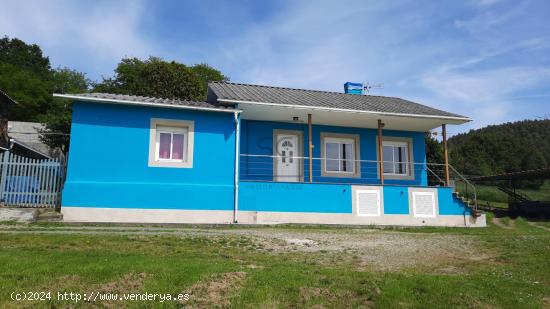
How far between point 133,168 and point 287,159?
6.25 meters

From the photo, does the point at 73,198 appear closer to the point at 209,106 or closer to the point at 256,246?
the point at 209,106

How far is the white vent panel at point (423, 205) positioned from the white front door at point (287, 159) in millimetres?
4515

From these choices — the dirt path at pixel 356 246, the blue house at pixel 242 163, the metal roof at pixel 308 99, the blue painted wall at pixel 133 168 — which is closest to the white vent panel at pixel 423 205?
the blue house at pixel 242 163

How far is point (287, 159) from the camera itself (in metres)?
17.7

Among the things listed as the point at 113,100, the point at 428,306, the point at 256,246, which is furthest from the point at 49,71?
the point at 428,306

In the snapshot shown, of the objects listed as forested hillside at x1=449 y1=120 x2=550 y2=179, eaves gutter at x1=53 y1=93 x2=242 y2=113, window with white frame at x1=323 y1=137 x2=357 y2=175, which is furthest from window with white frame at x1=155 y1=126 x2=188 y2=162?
forested hillside at x1=449 y1=120 x2=550 y2=179

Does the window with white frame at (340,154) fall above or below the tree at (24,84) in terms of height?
below

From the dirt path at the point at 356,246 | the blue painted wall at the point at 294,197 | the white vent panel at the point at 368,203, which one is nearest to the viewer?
the dirt path at the point at 356,246

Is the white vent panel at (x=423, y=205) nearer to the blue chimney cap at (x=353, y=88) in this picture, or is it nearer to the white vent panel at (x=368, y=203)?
the white vent panel at (x=368, y=203)

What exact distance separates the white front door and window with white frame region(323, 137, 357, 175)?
1.28 metres

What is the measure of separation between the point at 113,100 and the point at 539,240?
483 inches

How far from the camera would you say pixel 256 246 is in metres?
8.79

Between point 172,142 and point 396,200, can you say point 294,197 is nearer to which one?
point 396,200

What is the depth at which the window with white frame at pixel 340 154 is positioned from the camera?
717 inches
